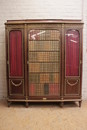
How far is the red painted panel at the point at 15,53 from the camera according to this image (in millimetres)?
3559

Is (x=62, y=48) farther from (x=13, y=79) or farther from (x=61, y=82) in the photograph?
(x=13, y=79)

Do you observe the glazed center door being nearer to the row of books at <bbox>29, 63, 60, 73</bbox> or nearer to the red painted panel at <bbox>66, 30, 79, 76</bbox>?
the row of books at <bbox>29, 63, 60, 73</bbox>

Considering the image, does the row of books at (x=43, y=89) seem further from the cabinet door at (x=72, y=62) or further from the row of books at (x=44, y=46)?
the row of books at (x=44, y=46)

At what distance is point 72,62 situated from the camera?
3.60 meters

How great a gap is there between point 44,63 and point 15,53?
656 millimetres

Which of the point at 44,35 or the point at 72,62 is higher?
the point at 44,35

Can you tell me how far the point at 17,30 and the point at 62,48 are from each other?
1023 mm

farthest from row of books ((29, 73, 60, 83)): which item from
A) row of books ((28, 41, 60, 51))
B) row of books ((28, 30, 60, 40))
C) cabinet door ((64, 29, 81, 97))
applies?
row of books ((28, 30, 60, 40))

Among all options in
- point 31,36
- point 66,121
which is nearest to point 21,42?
point 31,36

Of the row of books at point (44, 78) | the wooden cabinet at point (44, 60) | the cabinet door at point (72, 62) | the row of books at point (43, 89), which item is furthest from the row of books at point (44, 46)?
the row of books at point (43, 89)

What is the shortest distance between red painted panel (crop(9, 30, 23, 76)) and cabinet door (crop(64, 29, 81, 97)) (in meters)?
0.99

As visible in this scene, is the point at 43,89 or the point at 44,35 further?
the point at 43,89

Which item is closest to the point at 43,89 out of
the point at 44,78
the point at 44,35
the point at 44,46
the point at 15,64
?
the point at 44,78

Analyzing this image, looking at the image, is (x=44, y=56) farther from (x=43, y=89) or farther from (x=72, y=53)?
(x=43, y=89)
